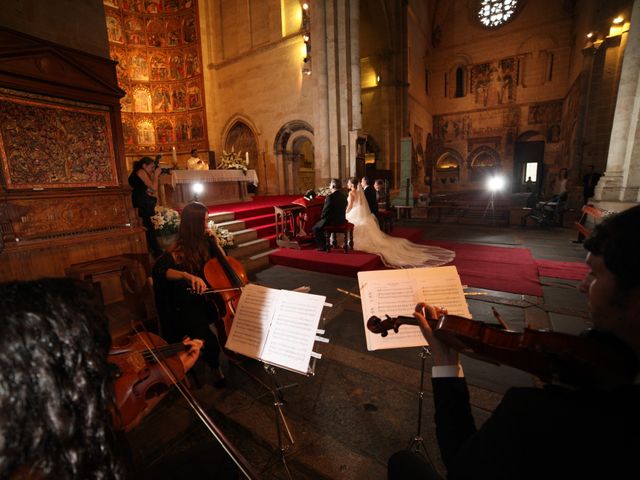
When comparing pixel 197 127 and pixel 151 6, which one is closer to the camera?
pixel 151 6

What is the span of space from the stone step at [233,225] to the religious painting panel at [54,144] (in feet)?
8.37

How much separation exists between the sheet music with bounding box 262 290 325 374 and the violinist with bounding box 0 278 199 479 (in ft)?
3.08

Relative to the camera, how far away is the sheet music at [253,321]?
1789 mm

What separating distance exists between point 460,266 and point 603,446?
568cm

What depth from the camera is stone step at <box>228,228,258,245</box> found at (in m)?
6.36

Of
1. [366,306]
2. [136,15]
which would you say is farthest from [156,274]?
[136,15]

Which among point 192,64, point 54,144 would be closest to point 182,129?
point 192,64

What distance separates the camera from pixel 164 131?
13.7 m

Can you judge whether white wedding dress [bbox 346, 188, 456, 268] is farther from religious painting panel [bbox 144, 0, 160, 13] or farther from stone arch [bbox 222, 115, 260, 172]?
religious painting panel [bbox 144, 0, 160, 13]

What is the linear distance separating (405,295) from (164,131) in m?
15.0

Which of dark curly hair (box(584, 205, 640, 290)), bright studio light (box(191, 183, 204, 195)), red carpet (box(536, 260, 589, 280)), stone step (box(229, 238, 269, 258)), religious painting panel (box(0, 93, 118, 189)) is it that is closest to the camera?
dark curly hair (box(584, 205, 640, 290))

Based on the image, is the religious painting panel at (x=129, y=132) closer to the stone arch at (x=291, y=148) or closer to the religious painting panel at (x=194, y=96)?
the religious painting panel at (x=194, y=96)

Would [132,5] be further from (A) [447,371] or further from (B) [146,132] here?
(A) [447,371]

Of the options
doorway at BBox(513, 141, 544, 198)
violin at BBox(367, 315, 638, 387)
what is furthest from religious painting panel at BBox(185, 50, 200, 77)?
doorway at BBox(513, 141, 544, 198)
